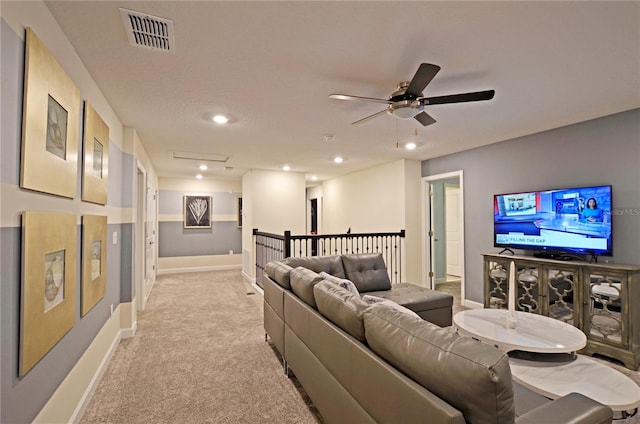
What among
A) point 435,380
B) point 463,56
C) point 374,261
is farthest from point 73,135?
point 374,261

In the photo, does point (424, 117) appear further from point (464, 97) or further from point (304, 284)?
point (304, 284)

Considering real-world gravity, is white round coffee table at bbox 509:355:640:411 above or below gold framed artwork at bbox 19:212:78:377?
below

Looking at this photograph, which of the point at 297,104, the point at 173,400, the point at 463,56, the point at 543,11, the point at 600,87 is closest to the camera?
the point at 543,11

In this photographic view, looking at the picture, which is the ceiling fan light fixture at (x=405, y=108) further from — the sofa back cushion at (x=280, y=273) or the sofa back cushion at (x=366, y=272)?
the sofa back cushion at (x=366, y=272)

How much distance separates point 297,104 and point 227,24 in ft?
4.02

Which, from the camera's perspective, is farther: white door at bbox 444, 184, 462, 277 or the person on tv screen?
white door at bbox 444, 184, 462, 277

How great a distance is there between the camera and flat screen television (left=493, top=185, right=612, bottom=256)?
10.5ft

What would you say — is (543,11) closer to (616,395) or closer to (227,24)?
(227,24)

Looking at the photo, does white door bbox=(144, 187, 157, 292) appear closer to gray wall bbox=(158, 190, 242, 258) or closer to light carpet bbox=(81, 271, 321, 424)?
light carpet bbox=(81, 271, 321, 424)

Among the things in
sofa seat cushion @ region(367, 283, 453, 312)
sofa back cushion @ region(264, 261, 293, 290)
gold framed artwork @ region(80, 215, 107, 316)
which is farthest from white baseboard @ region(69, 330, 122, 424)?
sofa seat cushion @ region(367, 283, 453, 312)

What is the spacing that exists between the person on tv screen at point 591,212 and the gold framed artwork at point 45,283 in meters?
4.60

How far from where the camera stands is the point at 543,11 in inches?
64.2

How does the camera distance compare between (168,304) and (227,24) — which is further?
(168,304)

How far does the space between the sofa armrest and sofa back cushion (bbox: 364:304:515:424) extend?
0.63 ft
